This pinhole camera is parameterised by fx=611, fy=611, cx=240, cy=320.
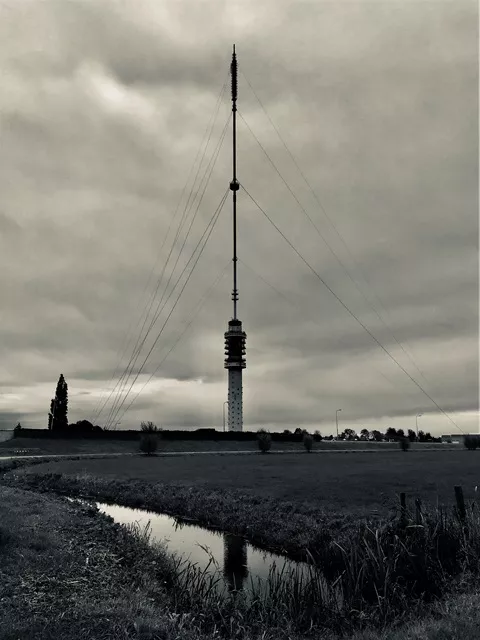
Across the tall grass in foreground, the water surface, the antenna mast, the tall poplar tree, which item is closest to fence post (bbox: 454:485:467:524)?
the tall grass in foreground

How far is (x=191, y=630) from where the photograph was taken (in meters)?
12.1

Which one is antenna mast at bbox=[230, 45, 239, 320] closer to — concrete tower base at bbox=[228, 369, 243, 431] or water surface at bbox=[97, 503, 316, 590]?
concrete tower base at bbox=[228, 369, 243, 431]

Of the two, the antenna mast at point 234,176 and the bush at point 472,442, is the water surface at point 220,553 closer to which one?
the antenna mast at point 234,176

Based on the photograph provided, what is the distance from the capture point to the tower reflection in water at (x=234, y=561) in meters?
18.0

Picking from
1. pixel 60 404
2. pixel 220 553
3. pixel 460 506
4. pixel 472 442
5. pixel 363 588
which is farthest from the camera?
pixel 472 442

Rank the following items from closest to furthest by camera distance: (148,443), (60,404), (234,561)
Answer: (234,561)
(148,443)
(60,404)

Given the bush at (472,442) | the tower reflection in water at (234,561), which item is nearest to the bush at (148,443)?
the tower reflection in water at (234,561)

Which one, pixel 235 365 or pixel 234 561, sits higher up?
pixel 235 365

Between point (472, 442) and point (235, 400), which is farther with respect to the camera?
point (472, 442)

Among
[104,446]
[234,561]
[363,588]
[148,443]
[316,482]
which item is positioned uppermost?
[148,443]

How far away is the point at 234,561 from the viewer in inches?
824

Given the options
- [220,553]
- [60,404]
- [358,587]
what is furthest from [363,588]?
[60,404]

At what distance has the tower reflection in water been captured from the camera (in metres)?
18.0

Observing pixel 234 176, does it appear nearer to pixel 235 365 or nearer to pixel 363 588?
pixel 235 365
